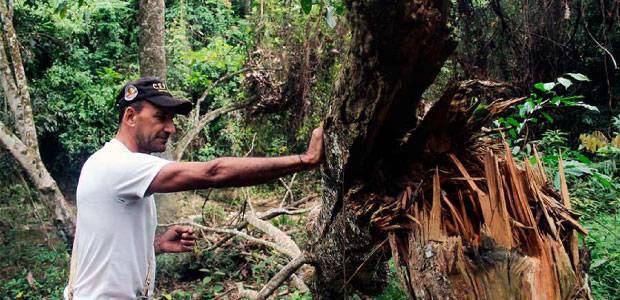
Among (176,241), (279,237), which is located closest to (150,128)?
(176,241)

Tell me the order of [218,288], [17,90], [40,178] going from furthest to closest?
1. [218,288]
2. [17,90]
3. [40,178]

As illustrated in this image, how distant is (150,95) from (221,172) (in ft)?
1.95

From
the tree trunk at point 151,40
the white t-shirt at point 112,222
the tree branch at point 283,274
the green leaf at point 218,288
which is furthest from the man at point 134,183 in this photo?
the tree trunk at point 151,40

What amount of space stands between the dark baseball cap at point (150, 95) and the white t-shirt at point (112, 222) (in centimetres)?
23

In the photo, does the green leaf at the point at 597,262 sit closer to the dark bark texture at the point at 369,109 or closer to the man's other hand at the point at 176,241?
the dark bark texture at the point at 369,109

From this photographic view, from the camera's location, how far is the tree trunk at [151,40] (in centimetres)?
650

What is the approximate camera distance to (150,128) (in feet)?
7.34

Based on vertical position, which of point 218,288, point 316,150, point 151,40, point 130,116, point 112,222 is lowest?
point 218,288

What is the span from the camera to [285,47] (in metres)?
7.05

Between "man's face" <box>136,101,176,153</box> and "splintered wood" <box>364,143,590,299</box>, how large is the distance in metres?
1.00

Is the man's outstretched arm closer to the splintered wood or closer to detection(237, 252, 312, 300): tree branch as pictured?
the splintered wood

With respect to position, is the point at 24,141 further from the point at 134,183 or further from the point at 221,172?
the point at 221,172

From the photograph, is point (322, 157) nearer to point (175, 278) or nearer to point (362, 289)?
point (362, 289)

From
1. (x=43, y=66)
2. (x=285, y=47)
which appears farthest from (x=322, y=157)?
(x=43, y=66)
